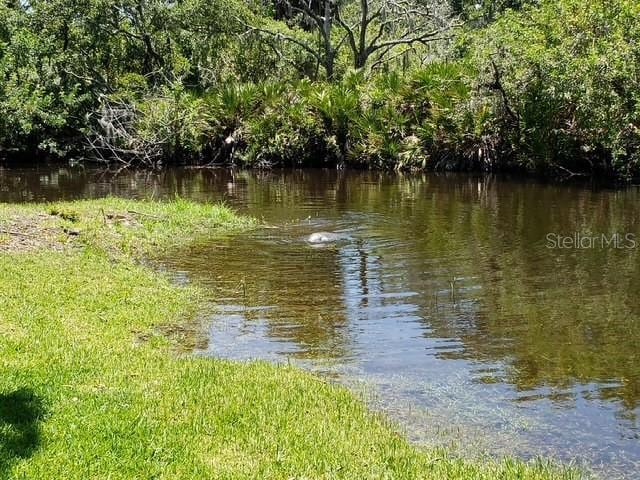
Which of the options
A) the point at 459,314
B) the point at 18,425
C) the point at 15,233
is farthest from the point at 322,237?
the point at 18,425

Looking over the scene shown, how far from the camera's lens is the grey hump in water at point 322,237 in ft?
51.1

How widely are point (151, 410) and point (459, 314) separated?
206 inches

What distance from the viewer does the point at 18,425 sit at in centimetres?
538

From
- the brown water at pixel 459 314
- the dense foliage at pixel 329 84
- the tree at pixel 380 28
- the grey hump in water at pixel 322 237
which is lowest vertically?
the brown water at pixel 459 314

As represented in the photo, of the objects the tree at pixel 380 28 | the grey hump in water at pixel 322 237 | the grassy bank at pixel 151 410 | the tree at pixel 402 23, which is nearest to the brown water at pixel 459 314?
the grey hump in water at pixel 322 237

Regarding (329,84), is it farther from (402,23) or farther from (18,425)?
(18,425)

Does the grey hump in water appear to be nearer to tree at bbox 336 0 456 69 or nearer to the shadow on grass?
the shadow on grass

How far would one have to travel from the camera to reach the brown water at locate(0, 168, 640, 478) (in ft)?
22.2

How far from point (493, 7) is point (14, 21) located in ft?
72.9

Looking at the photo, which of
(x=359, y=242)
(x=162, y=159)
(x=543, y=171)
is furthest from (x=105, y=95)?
(x=359, y=242)

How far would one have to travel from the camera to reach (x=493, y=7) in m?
38.7

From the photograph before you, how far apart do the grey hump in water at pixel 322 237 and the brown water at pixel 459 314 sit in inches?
11.0

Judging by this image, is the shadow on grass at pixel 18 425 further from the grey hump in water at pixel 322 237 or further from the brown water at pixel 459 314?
the grey hump in water at pixel 322 237

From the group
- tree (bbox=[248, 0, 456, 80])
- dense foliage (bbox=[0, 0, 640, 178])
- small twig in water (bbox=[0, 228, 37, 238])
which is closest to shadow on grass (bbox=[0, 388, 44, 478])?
small twig in water (bbox=[0, 228, 37, 238])
